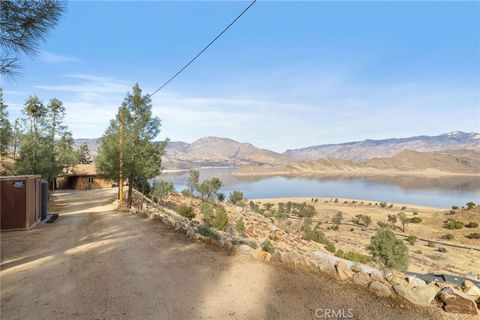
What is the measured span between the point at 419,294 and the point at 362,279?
39.7 inches

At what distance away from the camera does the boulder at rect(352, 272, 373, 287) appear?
586 centimetres

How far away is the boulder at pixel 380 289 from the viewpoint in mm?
5441

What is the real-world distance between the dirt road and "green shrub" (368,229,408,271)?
15424 millimetres

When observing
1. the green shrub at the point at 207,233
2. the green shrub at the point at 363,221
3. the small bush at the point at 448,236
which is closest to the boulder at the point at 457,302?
the green shrub at the point at 207,233

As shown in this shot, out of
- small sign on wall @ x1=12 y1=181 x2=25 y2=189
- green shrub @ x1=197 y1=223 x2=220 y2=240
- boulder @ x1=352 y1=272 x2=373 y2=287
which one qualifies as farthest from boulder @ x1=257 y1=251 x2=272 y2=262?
small sign on wall @ x1=12 y1=181 x2=25 y2=189

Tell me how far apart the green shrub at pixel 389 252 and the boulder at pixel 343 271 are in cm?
1479

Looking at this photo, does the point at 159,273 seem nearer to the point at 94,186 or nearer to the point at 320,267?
the point at 320,267

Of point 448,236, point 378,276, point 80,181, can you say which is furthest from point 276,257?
point 80,181

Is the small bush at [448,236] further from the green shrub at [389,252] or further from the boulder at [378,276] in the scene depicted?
the boulder at [378,276]

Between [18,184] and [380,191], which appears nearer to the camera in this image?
[18,184]

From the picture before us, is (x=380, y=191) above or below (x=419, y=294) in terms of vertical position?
below

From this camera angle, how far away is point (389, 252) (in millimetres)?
19844

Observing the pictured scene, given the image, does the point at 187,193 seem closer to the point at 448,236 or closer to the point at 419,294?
the point at 448,236

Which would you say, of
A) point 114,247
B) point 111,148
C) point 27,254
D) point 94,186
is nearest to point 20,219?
point 27,254
